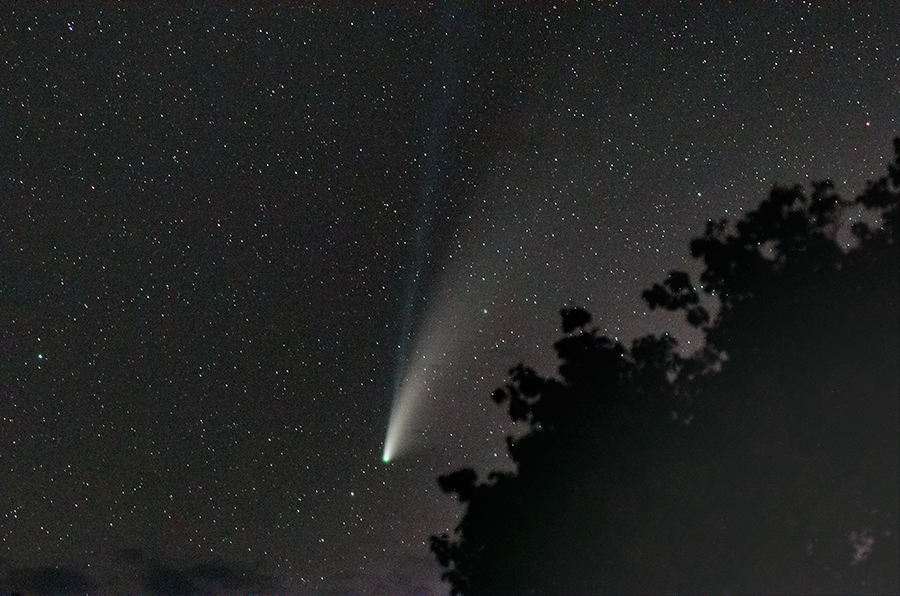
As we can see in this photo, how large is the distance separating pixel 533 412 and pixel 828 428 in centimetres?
464

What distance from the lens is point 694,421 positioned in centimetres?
1617

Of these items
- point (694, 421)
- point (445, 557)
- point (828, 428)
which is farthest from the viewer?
point (445, 557)

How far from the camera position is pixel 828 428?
15141 millimetres

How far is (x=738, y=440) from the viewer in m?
15.5

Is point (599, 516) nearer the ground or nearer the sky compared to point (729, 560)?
nearer the sky

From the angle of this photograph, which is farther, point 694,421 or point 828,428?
point 694,421

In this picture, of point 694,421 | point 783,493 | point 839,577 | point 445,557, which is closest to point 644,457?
point 694,421

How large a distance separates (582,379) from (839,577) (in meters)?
4.66

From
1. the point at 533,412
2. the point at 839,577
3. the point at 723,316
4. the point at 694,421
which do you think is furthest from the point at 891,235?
the point at 533,412

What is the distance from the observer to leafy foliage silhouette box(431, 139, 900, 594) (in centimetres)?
1506

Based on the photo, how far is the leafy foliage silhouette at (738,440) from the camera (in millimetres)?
15062

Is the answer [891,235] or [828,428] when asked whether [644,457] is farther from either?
[891,235]

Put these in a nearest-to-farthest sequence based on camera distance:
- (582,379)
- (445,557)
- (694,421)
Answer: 1. (694,421)
2. (582,379)
3. (445,557)

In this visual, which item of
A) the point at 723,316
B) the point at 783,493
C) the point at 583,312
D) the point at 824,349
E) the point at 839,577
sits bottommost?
the point at 839,577
